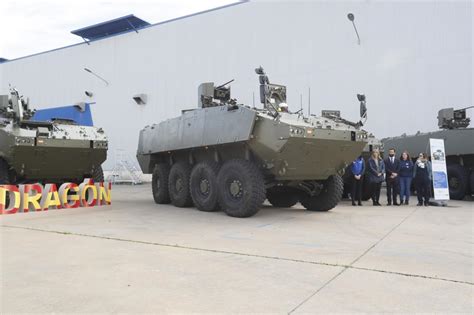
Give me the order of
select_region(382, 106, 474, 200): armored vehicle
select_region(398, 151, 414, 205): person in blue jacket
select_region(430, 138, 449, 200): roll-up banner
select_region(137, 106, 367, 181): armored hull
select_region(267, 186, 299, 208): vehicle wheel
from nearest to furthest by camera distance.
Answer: select_region(137, 106, 367, 181): armored hull, select_region(267, 186, 299, 208): vehicle wheel, select_region(430, 138, 449, 200): roll-up banner, select_region(398, 151, 414, 205): person in blue jacket, select_region(382, 106, 474, 200): armored vehicle

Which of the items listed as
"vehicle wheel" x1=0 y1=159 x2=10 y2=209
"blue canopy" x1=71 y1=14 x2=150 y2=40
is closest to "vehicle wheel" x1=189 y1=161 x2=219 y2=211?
"vehicle wheel" x1=0 y1=159 x2=10 y2=209

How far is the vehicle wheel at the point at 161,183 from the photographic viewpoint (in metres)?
11.0

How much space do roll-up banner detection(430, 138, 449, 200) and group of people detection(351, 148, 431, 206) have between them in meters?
0.21

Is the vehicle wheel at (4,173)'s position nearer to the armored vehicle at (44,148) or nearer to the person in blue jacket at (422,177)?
the armored vehicle at (44,148)

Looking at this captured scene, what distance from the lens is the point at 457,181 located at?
12148mm

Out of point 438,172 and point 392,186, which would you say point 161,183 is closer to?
point 392,186

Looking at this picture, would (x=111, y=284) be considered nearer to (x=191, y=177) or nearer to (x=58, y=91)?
(x=191, y=177)

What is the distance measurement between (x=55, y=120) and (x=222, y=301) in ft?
30.3

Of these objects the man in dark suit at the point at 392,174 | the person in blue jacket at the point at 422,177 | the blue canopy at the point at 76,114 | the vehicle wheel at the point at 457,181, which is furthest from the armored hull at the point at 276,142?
the blue canopy at the point at 76,114

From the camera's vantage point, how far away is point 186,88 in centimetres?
2119

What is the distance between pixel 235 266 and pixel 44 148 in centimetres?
746

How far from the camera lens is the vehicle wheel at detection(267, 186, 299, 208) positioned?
9699 mm

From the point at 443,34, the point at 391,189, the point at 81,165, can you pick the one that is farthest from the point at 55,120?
the point at 443,34

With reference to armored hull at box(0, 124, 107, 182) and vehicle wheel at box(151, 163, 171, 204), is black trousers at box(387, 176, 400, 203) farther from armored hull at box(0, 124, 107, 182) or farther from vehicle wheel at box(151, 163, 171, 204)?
armored hull at box(0, 124, 107, 182)
